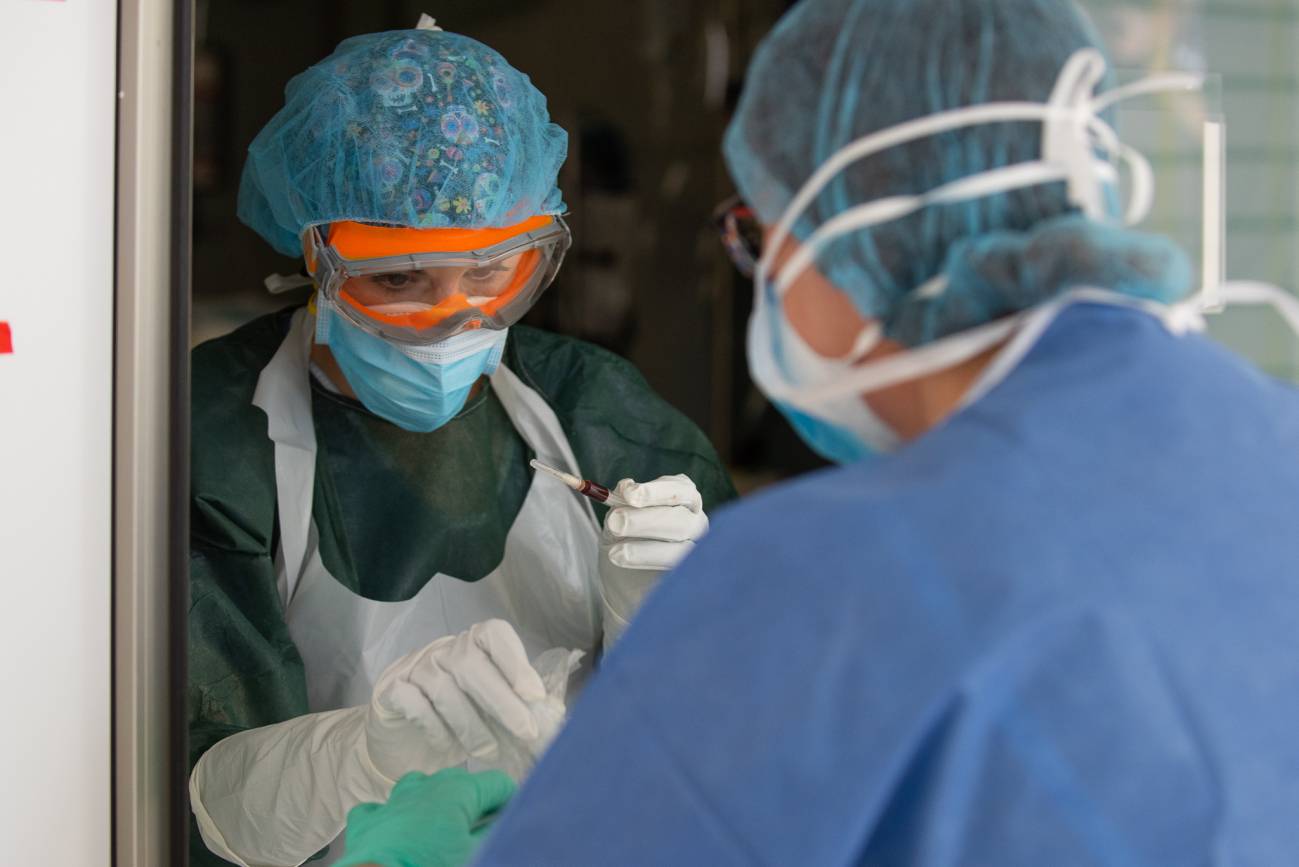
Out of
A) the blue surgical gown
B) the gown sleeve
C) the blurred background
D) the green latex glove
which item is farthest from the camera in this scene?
the blurred background

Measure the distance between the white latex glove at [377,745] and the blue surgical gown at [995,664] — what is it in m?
0.55

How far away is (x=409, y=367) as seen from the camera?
1.51m

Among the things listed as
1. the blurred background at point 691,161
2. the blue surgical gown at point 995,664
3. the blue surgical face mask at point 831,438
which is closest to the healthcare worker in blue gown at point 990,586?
the blue surgical gown at point 995,664

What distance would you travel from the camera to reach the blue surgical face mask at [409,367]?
4.94 feet

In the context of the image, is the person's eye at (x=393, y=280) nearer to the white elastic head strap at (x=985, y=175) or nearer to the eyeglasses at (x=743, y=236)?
the eyeglasses at (x=743, y=236)

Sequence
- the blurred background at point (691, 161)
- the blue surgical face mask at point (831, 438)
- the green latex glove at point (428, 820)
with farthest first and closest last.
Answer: the blurred background at point (691, 161), the green latex glove at point (428, 820), the blue surgical face mask at point (831, 438)

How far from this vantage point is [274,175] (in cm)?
149

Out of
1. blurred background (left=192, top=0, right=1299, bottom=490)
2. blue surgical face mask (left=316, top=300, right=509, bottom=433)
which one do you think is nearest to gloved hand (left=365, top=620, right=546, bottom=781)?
blue surgical face mask (left=316, top=300, right=509, bottom=433)

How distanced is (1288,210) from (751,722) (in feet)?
4.88

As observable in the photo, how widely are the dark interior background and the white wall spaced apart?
1.49 ft

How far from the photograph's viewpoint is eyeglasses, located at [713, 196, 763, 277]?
39.7 inches

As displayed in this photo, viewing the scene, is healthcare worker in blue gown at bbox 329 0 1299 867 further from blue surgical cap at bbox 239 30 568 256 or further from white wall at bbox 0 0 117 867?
blue surgical cap at bbox 239 30 568 256

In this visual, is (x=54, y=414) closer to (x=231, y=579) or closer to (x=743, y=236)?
(x=231, y=579)

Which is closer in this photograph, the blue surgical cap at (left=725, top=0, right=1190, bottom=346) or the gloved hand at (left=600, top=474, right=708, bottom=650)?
the blue surgical cap at (left=725, top=0, right=1190, bottom=346)
